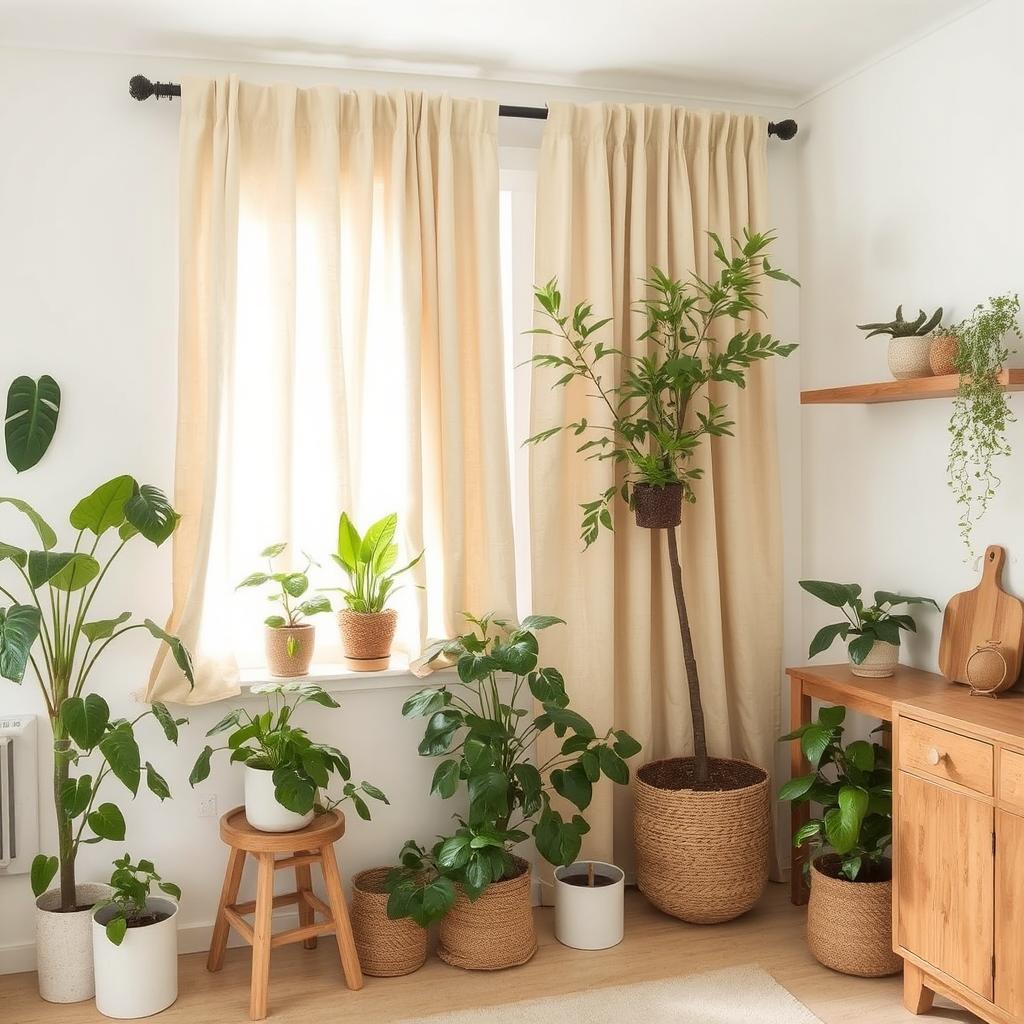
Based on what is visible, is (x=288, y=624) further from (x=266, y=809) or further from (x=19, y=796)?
(x=19, y=796)

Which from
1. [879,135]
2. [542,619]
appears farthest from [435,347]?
[879,135]

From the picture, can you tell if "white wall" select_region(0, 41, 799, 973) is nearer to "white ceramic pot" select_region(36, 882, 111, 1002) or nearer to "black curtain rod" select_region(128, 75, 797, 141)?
"black curtain rod" select_region(128, 75, 797, 141)

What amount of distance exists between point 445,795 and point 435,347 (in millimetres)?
1324

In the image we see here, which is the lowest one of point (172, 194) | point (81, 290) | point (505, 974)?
point (505, 974)

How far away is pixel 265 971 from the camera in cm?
279

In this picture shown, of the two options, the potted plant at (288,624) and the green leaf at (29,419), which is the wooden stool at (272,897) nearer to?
the potted plant at (288,624)

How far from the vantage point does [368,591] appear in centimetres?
324

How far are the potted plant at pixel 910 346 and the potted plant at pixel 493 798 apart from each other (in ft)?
3.89

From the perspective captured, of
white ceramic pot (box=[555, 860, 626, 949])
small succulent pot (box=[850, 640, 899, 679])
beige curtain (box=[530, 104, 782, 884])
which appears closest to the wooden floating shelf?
beige curtain (box=[530, 104, 782, 884])

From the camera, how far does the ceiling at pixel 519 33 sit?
2932 mm

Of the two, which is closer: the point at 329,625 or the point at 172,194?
the point at 172,194

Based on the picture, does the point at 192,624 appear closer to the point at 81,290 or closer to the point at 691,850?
the point at 81,290

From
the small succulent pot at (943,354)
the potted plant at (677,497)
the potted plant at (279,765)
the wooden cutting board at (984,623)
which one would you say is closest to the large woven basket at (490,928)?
the potted plant at (279,765)

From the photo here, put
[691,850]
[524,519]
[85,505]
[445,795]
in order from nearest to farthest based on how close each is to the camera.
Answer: [85,505], [445,795], [691,850], [524,519]
